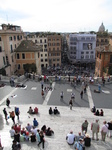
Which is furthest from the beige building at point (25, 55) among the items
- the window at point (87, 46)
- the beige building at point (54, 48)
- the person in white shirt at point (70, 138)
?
the window at point (87, 46)

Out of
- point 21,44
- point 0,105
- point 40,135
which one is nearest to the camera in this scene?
point 40,135

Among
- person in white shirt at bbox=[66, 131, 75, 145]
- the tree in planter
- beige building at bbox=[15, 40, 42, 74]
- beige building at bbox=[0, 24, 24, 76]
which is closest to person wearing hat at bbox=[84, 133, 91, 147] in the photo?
person in white shirt at bbox=[66, 131, 75, 145]

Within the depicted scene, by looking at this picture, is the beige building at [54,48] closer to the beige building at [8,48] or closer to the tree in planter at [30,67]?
the beige building at [8,48]

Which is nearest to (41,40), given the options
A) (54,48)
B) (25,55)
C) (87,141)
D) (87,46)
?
(54,48)

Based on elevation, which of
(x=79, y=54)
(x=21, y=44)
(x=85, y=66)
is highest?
(x=21, y=44)

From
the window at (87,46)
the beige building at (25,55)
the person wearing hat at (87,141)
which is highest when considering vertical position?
the window at (87,46)

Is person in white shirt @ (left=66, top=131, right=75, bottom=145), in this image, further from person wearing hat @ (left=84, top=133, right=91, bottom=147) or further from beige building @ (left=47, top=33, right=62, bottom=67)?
beige building @ (left=47, top=33, right=62, bottom=67)

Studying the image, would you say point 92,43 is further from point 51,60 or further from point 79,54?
point 51,60

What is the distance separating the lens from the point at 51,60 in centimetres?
7125

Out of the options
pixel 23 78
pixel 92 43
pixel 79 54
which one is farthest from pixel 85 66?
pixel 23 78

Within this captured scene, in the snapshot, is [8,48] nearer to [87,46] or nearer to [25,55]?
[25,55]

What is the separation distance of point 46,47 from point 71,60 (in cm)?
1531

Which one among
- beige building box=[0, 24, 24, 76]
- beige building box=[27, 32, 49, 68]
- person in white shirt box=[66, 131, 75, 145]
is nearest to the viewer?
person in white shirt box=[66, 131, 75, 145]

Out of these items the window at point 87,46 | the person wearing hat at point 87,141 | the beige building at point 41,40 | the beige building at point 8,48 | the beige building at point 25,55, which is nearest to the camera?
the person wearing hat at point 87,141
